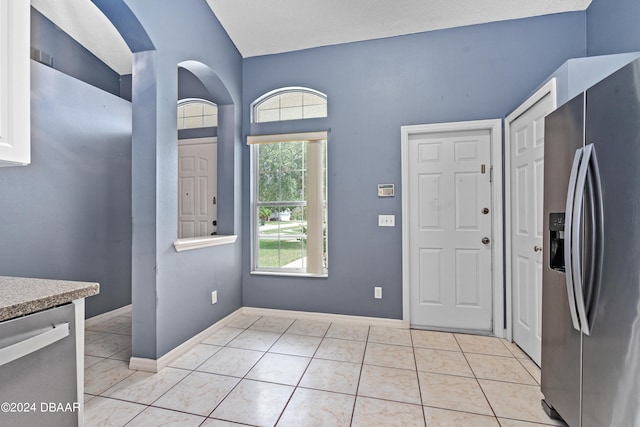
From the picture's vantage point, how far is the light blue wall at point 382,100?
2736 mm

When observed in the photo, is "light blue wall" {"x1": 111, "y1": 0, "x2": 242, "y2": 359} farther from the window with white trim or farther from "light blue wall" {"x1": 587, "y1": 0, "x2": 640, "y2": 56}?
"light blue wall" {"x1": 587, "y1": 0, "x2": 640, "y2": 56}

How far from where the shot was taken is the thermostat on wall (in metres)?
2.99

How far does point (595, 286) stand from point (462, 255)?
1.68 meters

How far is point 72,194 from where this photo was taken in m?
2.89

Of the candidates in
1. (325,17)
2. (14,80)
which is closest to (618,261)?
(14,80)

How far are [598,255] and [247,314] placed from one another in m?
3.07

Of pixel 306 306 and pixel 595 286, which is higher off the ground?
pixel 595 286

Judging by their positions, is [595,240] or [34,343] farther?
[595,240]

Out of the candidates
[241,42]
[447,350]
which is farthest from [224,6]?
[447,350]

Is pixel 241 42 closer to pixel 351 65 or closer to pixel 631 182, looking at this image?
pixel 351 65

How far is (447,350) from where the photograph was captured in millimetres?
2494

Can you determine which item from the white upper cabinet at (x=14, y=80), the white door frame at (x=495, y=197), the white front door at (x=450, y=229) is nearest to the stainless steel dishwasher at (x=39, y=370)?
the white upper cabinet at (x=14, y=80)

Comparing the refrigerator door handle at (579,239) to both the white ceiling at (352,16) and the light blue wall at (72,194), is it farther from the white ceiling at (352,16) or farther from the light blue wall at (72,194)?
the light blue wall at (72,194)

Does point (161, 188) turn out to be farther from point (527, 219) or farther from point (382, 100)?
point (527, 219)
